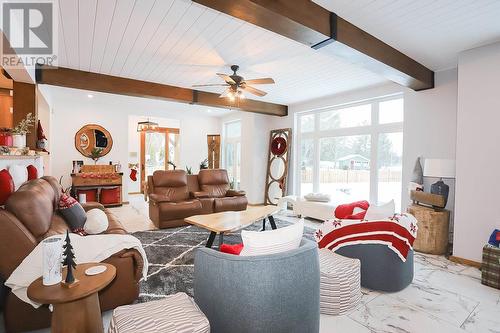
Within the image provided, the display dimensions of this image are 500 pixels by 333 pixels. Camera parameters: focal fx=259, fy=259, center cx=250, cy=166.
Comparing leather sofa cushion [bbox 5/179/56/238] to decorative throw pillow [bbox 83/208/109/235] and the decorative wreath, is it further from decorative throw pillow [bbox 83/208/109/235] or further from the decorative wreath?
the decorative wreath

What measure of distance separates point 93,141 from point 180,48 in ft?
16.1

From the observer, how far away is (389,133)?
4.71 meters

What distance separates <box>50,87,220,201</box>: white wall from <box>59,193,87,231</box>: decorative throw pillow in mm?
3871

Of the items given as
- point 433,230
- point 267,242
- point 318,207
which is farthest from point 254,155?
point 267,242

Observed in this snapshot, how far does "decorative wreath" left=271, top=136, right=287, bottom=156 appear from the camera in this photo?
677cm

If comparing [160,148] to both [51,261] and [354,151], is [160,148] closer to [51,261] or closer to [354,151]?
[354,151]

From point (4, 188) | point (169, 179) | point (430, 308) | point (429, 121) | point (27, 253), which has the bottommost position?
point (430, 308)

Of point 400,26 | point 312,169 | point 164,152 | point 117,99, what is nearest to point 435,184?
point 400,26

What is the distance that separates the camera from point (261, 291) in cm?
136

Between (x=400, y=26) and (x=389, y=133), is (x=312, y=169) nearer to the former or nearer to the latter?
(x=389, y=133)

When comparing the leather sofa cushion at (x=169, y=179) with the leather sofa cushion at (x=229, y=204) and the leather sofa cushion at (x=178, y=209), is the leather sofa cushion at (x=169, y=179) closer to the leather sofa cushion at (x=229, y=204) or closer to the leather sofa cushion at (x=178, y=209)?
the leather sofa cushion at (x=178, y=209)

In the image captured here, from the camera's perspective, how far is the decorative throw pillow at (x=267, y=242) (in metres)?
1.48

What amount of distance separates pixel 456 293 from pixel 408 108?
114 inches

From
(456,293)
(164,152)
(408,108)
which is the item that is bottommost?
(456,293)
